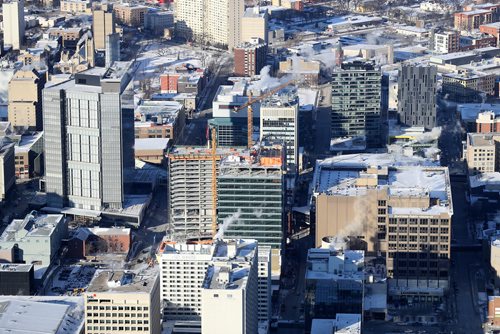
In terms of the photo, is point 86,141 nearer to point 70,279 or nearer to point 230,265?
point 70,279

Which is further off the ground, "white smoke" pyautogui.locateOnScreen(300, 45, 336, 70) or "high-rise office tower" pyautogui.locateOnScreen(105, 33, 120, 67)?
"high-rise office tower" pyautogui.locateOnScreen(105, 33, 120, 67)

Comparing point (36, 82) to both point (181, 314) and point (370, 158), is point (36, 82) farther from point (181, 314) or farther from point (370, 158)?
point (181, 314)

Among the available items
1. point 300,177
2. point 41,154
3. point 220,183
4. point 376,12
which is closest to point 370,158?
point 300,177

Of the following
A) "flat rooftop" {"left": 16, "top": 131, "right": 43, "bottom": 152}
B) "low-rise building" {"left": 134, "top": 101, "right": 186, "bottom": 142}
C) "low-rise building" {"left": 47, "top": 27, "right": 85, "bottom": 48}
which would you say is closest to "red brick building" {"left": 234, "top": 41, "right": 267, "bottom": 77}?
"low-rise building" {"left": 134, "top": 101, "right": 186, "bottom": 142}

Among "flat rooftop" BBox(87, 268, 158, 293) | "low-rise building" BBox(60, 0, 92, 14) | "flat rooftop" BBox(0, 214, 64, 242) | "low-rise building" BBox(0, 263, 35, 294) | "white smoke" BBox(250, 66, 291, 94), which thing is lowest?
"low-rise building" BBox(0, 263, 35, 294)

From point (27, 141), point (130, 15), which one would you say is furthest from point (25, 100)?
point (130, 15)

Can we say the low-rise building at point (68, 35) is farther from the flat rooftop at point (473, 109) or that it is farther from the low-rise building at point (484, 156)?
the low-rise building at point (484, 156)

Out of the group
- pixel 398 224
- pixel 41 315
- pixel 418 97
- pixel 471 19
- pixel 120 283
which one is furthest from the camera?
pixel 471 19

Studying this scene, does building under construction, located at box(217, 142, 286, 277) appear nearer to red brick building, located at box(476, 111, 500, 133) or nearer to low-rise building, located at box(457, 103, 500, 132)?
red brick building, located at box(476, 111, 500, 133)
